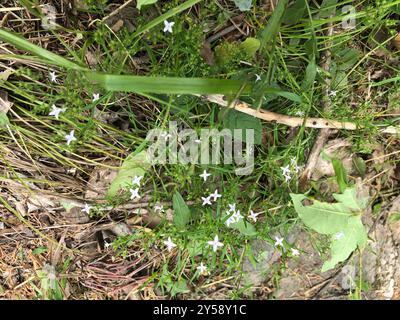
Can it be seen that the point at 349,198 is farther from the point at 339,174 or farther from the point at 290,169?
the point at 290,169

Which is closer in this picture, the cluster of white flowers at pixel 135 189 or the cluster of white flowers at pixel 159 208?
the cluster of white flowers at pixel 135 189

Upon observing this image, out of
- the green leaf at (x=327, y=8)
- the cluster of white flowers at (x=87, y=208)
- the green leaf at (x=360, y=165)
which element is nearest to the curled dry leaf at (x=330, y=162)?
the green leaf at (x=360, y=165)

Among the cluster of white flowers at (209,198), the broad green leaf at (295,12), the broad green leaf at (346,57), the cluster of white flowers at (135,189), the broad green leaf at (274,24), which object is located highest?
the broad green leaf at (295,12)

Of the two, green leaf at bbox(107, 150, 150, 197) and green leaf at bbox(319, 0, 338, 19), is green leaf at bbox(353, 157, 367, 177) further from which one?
green leaf at bbox(107, 150, 150, 197)

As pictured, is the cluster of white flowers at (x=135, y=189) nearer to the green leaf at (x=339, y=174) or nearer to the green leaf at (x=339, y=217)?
the green leaf at (x=339, y=217)

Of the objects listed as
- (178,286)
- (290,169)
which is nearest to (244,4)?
(290,169)

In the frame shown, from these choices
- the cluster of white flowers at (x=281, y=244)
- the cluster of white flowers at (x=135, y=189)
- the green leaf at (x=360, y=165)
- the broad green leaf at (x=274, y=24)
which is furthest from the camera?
the green leaf at (x=360, y=165)

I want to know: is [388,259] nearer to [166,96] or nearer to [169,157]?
[169,157]

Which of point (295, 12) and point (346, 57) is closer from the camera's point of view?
point (295, 12)
